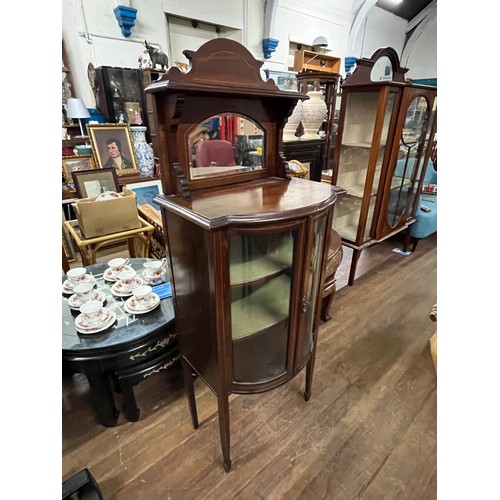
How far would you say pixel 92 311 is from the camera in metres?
1.21

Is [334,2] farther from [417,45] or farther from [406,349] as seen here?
[406,349]

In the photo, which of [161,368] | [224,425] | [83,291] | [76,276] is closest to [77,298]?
[83,291]

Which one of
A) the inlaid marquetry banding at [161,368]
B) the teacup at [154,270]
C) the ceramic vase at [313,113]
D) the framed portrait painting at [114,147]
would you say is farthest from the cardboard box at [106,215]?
the ceramic vase at [313,113]

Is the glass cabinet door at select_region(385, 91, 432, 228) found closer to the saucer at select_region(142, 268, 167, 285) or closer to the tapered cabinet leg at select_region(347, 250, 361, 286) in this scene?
the tapered cabinet leg at select_region(347, 250, 361, 286)

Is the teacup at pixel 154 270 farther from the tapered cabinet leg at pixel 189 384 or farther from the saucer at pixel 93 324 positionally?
the tapered cabinet leg at pixel 189 384

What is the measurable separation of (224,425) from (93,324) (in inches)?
26.3

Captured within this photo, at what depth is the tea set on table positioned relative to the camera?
47.7 inches

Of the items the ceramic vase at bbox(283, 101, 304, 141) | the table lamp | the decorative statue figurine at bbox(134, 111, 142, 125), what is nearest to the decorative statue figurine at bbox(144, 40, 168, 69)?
the decorative statue figurine at bbox(134, 111, 142, 125)

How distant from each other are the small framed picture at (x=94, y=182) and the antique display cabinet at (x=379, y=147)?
1733mm

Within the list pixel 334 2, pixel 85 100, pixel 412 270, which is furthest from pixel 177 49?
pixel 412 270

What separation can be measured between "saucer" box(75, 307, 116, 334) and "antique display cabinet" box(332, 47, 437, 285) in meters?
1.83

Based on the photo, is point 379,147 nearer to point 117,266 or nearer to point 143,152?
point 117,266

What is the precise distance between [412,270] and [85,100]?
3769mm

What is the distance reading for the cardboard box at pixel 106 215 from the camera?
68.5 inches
